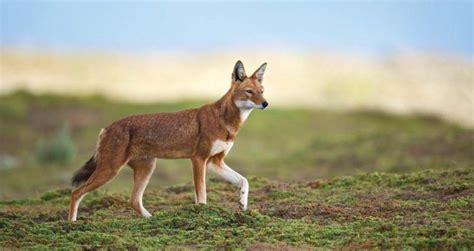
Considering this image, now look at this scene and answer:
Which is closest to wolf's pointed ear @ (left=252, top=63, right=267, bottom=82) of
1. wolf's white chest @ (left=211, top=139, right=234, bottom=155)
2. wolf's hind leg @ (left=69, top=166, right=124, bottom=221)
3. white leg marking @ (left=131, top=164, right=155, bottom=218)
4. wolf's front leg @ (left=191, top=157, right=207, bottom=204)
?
wolf's white chest @ (left=211, top=139, right=234, bottom=155)

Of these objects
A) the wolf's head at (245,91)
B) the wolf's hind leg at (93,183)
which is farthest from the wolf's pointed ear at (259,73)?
the wolf's hind leg at (93,183)

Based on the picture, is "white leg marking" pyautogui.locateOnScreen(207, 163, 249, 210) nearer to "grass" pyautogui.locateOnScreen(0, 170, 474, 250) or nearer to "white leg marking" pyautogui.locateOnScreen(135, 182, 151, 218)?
"grass" pyautogui.locateOnScreen(0, 170, 474, 250)

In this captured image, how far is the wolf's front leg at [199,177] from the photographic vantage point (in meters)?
12.7

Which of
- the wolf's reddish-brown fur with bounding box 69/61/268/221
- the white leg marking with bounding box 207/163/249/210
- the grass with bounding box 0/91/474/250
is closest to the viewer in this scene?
the grass with bounding box 0/91/474/250

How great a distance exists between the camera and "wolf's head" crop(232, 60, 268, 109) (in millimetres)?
12938

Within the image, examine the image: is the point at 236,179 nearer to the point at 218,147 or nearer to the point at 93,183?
the point at 218,147

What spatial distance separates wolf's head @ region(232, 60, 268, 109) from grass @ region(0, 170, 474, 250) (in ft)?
4.99

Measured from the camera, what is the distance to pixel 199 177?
12656mm

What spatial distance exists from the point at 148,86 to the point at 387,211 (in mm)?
54900

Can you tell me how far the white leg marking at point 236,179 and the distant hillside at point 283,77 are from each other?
3206cm

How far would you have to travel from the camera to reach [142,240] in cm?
1101

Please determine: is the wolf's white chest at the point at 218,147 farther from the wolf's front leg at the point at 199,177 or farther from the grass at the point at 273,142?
the grass at the point at 273,142

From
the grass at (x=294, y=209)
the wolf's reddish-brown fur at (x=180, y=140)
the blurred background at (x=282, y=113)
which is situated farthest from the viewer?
the blurred background at (x=282, y=113)

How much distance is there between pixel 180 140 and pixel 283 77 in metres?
54.2
